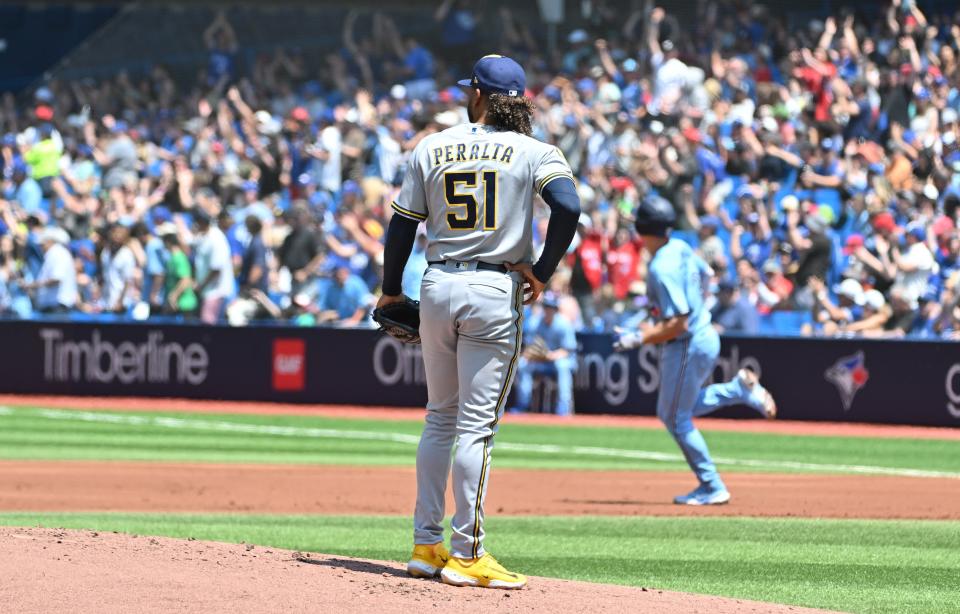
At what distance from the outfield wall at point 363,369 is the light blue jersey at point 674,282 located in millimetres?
8465

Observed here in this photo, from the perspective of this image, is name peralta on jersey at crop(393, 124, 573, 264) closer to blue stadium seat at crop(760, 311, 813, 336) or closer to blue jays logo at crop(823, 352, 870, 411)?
blue jays logo at crop(823, 352, 870, 411)

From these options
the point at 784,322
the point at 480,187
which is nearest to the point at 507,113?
the point at 480,187

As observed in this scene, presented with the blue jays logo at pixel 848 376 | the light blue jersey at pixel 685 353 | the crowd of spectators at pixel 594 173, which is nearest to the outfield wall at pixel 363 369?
the blue jays logo at pixel 848 376

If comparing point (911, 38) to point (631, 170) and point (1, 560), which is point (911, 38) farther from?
point (1, 560)

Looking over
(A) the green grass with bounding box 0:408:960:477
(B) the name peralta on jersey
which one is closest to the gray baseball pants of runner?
(B) the name peralta on jersey

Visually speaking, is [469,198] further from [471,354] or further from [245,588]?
[245,588]

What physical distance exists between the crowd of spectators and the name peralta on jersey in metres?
10.8

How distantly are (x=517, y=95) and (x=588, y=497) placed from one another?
613cm

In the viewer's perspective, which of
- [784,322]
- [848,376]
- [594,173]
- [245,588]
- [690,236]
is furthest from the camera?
[594,173]

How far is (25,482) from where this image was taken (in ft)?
42.1

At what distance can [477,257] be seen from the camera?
6590 millimetres

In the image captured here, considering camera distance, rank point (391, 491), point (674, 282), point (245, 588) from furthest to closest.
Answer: point (391, 491), point (674, 282), point (245, 588)

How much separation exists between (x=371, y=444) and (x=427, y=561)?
10.5m

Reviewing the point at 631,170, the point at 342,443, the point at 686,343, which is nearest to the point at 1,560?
the point at 686,343
